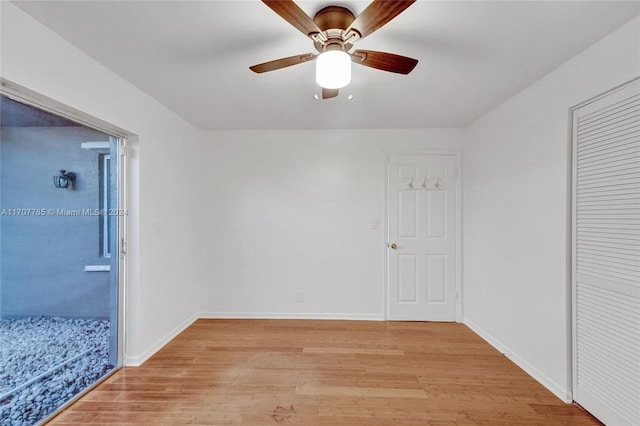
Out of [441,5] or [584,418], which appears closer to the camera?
[441,5]

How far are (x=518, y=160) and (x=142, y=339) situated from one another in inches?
145

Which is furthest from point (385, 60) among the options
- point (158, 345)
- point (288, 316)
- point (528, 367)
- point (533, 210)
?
point (158, 345)

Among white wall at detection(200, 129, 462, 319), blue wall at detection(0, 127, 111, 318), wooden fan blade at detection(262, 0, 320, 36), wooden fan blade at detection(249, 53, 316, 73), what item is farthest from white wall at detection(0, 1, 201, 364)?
wooden fan blade at detection(262, 0, 320, 36)

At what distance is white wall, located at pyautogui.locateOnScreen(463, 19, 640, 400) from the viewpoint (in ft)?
5.91

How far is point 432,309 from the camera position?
3346 millimetres

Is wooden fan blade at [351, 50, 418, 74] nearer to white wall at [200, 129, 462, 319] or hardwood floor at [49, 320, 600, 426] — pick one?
white wall at [200, 129, 462, 319]

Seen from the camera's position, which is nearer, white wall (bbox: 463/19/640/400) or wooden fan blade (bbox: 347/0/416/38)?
wooden fan blade (bbox: 347/0/416/38)

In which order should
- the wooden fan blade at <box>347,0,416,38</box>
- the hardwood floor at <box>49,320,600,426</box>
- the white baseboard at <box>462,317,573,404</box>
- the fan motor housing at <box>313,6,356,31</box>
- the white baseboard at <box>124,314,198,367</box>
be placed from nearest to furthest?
the wooden fan blade at <box>347,0,416,38</box>
the fan motor housing at <box>313,6,356,31</box>
the hardwood floor at <box>49,320,600,426</box>
the white baseboard at <box>462,317,573,404</box>
the white baseboard at <box>124,314,198,367</box>

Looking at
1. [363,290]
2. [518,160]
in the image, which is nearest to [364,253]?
[363,290]

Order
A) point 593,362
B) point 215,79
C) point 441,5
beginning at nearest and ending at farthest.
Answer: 1. point 441,5
2. point 593,362
3. point 215,79

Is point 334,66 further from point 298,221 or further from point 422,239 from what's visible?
point 422,239

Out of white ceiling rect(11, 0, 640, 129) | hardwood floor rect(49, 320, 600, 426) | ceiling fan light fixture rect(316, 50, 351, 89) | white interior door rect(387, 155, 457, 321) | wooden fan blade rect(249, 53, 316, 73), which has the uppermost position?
white ceiling rect(11, 0, 640, 129)

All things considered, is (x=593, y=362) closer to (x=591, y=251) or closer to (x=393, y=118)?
(x=591, y=251)

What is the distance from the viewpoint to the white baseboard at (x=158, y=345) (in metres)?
2.36
